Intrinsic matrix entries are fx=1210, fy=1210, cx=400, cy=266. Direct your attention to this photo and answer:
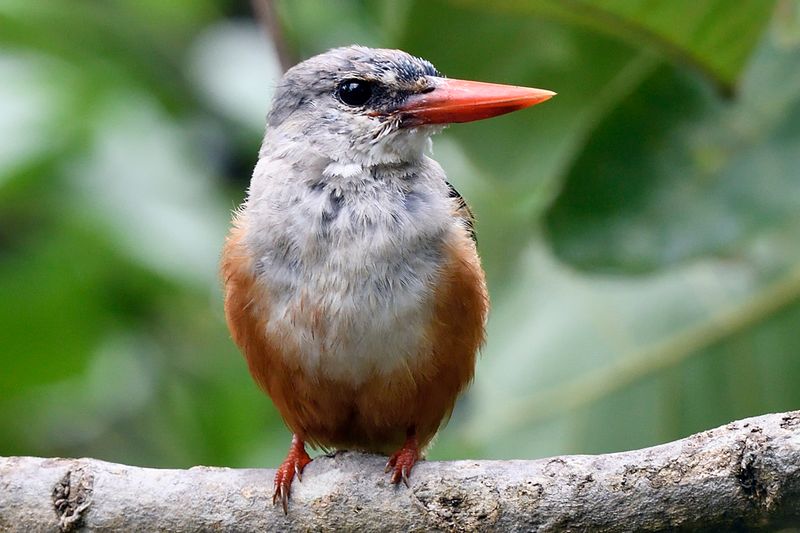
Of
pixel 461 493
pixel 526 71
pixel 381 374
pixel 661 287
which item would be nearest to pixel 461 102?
pixel 526 71

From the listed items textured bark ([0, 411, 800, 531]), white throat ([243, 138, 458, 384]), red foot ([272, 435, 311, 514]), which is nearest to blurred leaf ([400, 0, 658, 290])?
white throat ([243, 138, 458, 384])

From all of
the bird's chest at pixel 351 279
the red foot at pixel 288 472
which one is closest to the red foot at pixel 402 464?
the red foot at pixel 288 472

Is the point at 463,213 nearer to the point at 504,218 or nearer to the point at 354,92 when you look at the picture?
the point at 354,92

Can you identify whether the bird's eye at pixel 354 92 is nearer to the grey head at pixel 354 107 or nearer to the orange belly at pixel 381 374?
the grey head at pixel 354 107

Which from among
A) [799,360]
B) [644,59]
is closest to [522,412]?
[799,360]

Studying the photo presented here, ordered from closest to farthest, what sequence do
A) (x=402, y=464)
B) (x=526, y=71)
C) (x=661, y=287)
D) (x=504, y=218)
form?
1. (x=402, y=464)
2. (x=526, y=71)
3. (x=661, y=287)
4. (x=504, y=218)

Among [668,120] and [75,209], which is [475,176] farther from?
[75,209]

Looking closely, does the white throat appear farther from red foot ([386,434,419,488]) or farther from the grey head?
red foot ([386,434,419,488])
